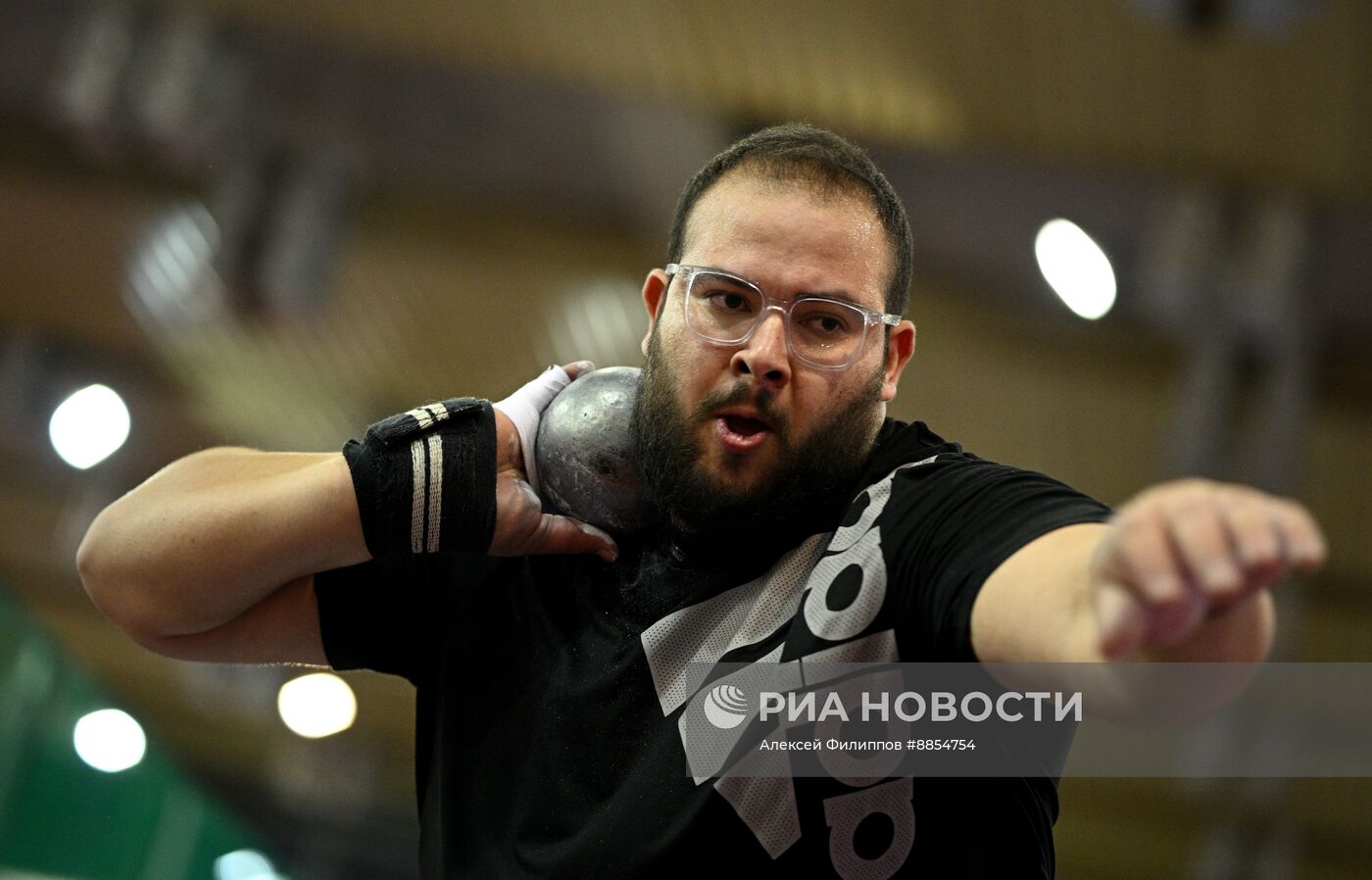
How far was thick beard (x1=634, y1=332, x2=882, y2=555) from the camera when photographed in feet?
7.59

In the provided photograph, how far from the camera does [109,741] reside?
5.80 metres

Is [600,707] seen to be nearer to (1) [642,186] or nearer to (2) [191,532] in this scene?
(2) [191,532]

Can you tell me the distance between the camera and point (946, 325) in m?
8.97

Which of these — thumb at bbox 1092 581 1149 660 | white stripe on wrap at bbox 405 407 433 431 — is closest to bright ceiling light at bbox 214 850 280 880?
white stripe on wrap at bbox 405 407 433 431

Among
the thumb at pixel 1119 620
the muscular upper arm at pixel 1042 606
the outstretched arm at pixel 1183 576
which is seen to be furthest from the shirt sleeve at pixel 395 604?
the thumb at pixel 1119 620

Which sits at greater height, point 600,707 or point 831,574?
point 831,574

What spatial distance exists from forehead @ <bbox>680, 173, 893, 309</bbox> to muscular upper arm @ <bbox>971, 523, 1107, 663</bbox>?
2.38 feet

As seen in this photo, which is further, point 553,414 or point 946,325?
point 946,325

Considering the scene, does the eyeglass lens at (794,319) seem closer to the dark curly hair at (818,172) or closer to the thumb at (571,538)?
the dark curly hair at (818,172)

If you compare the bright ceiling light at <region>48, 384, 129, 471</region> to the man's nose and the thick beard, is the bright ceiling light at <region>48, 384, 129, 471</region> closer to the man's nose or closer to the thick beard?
the thick beard

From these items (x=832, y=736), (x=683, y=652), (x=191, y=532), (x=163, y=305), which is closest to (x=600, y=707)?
(x=683, y=652)

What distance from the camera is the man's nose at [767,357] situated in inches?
91.5

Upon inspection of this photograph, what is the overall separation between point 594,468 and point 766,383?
0.35 meters

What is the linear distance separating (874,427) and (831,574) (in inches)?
14.3
